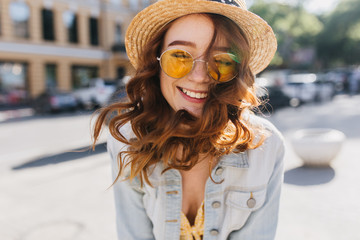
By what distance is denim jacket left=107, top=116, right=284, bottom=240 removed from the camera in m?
1.62

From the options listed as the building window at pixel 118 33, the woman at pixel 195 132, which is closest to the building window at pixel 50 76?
the building window at pixel 118 33

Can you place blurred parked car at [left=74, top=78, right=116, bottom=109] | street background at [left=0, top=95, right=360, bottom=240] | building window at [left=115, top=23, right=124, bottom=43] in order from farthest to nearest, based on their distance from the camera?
1. building window at [left=115, top=23, right=124, bottom=43]
2. blurred parked car at [left=74, top=78, right=116, bottom=109]
3. street background at [left=0, top=95, right=360, bottom=240]

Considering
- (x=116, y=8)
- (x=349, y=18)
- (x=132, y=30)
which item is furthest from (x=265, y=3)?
(x=132, y=30)

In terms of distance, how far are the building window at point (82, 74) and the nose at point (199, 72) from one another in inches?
984

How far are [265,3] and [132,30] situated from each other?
1959 centimetres

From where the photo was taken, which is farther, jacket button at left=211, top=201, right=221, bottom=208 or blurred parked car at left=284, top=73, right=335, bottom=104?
blurred parked car at left=284, top=73, right=335, bottom=104

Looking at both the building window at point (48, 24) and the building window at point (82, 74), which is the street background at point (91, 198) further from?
the building window at point (82, 74)

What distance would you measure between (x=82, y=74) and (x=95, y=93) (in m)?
8.38

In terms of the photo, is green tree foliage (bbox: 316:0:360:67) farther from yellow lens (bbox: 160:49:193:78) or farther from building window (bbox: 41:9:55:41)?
yellow lens (bbox: 160:49:193:78)

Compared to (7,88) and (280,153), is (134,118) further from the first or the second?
(7,88)

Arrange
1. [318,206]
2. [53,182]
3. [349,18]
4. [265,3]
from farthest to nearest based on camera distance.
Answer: [349,18] < [265,3] < [53,182] < [318,206]

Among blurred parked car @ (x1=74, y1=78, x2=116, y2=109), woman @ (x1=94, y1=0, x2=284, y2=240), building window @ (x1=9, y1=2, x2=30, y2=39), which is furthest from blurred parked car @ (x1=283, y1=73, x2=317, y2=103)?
building window @ (x1=9, y1=2, x2=30, y2=39)

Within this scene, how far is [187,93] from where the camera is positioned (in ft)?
5.11

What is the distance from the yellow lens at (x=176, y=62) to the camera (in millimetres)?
1486
